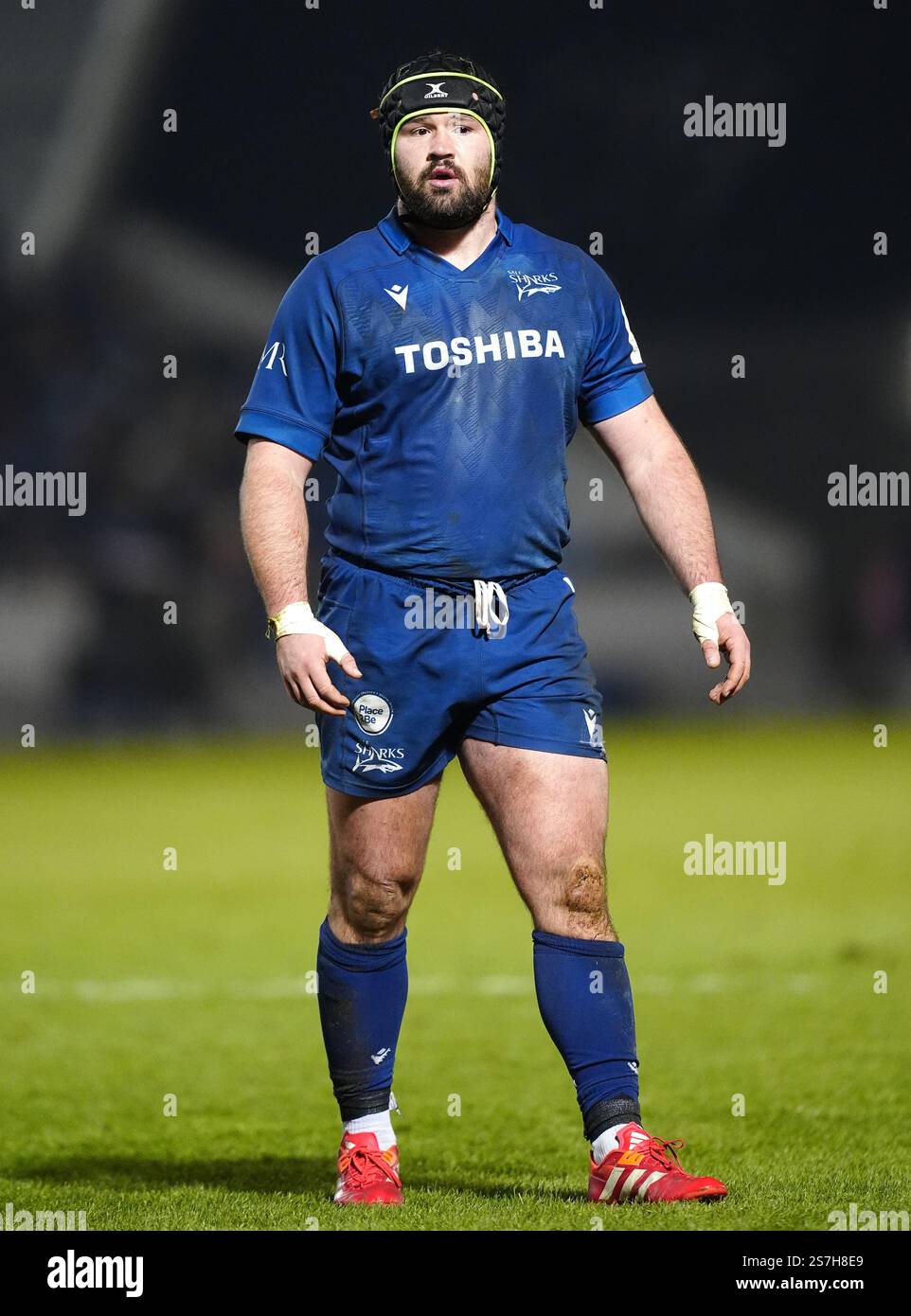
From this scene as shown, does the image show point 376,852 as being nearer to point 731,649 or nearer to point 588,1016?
point 588,1016

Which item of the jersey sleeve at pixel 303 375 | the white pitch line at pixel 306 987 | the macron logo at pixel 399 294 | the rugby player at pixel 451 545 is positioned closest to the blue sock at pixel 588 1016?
the rugby player at pixel 451 545

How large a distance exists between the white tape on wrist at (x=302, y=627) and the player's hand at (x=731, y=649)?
757mm

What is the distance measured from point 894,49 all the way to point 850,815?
506 inches

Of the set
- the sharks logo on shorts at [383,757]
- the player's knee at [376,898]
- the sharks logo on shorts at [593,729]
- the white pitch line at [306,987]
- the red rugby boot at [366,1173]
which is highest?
the sharks logo on shorts at [593,729]

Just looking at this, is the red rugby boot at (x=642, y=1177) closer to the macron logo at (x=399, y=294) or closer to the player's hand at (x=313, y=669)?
the player's hand at (x=313, y=669)

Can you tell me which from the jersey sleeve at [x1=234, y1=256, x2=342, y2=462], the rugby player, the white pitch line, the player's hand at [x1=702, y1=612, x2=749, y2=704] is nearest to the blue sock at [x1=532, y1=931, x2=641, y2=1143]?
the rugby player

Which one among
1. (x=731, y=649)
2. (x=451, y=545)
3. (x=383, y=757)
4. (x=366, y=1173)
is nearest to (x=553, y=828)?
(x=383, y=757)

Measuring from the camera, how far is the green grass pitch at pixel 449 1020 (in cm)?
441

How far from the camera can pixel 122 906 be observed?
9.95 metres

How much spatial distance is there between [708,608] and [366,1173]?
140 centimetres

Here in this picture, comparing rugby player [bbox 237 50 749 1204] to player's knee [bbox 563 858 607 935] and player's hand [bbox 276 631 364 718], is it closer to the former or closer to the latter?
player's knee [bbox 563 858 607 935]

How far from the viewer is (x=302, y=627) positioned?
3.93 m

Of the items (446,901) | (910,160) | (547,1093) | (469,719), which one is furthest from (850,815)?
(910,160)
